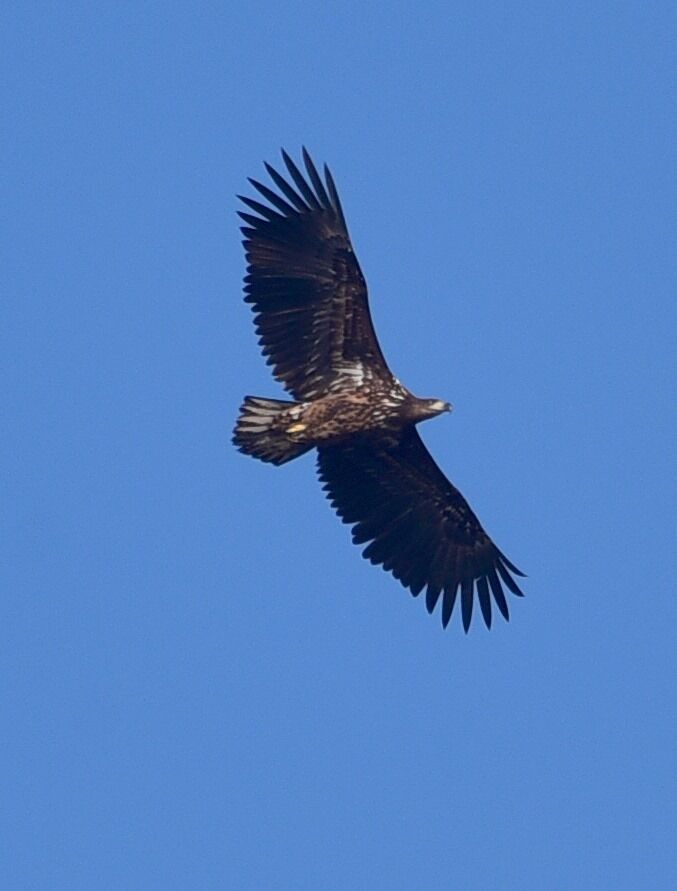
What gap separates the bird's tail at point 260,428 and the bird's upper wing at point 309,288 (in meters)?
0.47

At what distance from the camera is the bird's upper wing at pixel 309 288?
26.9 metres

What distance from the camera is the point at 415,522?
28609mm

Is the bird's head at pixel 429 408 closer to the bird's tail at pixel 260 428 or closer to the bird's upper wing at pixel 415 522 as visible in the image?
the bird's upper wing at pixel 415 522

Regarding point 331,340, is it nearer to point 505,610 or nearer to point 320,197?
point 320,197

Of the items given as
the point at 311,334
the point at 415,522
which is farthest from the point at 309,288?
the point at 415,522

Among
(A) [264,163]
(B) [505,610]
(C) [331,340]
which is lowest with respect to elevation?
(B) [505,610]

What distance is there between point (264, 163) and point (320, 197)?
75 centimetres

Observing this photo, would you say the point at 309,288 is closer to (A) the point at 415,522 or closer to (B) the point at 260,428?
(B) the point at 260,428

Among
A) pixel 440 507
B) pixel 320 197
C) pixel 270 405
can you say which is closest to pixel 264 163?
pixel 320 197

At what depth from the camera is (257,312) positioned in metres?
27.0

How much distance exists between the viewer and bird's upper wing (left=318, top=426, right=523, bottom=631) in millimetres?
28047

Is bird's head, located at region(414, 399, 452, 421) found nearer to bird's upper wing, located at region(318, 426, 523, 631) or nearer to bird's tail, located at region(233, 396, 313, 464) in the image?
bird's upper wing, located at region(318, 426, 523, 631)

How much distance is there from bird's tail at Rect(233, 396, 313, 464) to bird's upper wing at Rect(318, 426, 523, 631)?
4.28 feet

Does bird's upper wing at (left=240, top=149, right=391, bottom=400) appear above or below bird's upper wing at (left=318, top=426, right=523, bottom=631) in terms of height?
above
